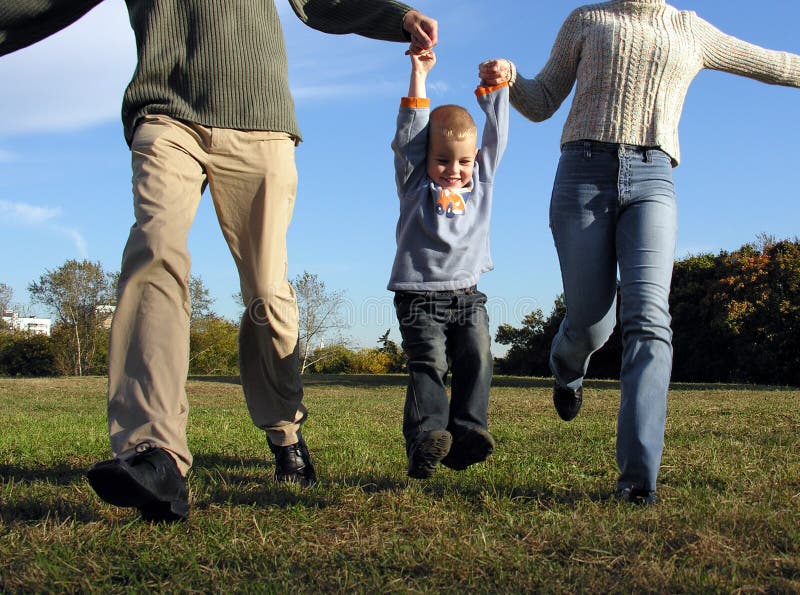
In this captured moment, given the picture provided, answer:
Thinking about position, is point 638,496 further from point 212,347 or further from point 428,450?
point 212,347

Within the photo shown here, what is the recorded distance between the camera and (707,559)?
2582 millimetres

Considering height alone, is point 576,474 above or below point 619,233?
below

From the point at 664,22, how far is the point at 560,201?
40.0 inches

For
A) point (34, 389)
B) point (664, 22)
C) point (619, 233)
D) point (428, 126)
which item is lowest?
point (34, 389)

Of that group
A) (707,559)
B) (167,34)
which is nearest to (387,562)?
(707,559)

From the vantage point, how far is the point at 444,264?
147 inches

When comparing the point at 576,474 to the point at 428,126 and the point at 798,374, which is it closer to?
the point at 428,126

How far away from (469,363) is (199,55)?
6.06 feet

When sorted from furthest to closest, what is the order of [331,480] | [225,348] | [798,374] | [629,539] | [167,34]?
[225,348] → [798,374] → [331,480] → [167,34] → [629,539]

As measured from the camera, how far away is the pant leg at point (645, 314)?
11.2ft

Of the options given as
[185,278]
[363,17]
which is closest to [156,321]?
[185,278]

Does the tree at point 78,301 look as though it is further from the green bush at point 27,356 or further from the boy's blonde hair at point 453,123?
the boy's blonde hair at point 453,123

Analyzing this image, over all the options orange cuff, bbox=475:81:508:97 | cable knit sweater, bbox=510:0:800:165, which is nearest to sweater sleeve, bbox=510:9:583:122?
cable knit sweater, bbox=510:0:800:165

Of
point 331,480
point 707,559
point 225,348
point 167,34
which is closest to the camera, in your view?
point 707,559
